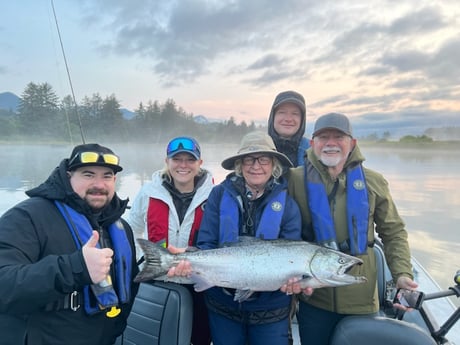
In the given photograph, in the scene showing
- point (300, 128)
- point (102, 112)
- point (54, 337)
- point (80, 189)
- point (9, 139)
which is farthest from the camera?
point (102, 112)

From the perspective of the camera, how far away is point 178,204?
311 cm

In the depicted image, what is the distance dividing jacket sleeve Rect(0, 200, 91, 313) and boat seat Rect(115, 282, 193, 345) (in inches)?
39.2

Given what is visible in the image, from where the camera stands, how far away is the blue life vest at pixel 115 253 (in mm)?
2123

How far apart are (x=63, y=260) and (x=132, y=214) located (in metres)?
1.47

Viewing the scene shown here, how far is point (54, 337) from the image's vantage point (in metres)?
1.99

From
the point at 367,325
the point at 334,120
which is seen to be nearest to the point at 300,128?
the point at 334,120

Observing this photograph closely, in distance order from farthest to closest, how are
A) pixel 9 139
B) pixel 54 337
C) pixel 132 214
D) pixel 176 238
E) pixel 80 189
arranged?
pixel 9 139
pixel 132 214
pixel 176 238
pixel 80 189
pixel 54 337

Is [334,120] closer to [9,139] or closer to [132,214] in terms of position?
[132,214]

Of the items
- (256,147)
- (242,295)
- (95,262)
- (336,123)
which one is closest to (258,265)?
(242,295)

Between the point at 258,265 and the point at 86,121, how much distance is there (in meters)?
12.4

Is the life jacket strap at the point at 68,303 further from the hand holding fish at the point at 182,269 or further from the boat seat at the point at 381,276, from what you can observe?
the boat seat at the point at 381,276

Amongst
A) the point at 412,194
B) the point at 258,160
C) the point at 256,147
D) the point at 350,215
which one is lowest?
the point at 412,194

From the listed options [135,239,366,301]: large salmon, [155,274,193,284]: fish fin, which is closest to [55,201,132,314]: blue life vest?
[135,239,366,301]: large salmon

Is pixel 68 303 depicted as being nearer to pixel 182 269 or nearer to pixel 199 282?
pixel 182 269
